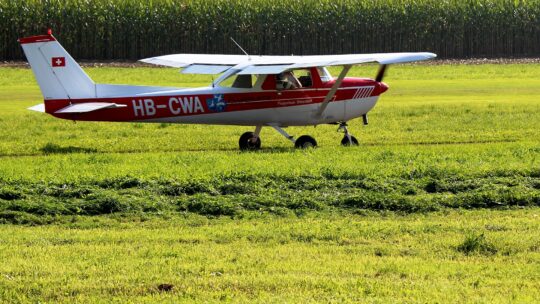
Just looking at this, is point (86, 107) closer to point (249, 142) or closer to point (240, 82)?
point (240, 82)

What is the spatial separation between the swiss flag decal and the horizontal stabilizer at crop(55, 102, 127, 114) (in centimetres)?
82

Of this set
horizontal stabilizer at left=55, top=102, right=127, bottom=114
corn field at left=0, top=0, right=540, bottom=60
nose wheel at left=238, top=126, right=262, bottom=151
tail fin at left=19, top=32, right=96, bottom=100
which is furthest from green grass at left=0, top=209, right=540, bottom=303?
corn field at left=0, top=0, right=540, bottom=60

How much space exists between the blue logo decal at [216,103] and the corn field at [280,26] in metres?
42.1

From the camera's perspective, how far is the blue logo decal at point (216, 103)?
2119cm

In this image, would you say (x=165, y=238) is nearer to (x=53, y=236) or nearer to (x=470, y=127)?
(x=53, y=236)

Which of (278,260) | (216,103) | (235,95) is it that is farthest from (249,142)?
(278,260)

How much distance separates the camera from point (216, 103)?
2122 centimetres

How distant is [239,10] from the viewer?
212 ft

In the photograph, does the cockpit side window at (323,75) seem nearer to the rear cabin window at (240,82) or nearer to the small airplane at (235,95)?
the small airplane at (235,95)

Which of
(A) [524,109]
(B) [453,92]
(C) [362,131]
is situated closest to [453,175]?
(C) [362,131]

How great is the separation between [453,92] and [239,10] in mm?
29182

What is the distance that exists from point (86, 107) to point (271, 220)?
7.97m

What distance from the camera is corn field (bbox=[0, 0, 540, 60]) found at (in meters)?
62.9

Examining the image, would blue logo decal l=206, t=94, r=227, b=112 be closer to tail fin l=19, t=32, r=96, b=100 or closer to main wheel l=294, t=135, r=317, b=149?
main wheel l=294, t=135, r=317, b=149
